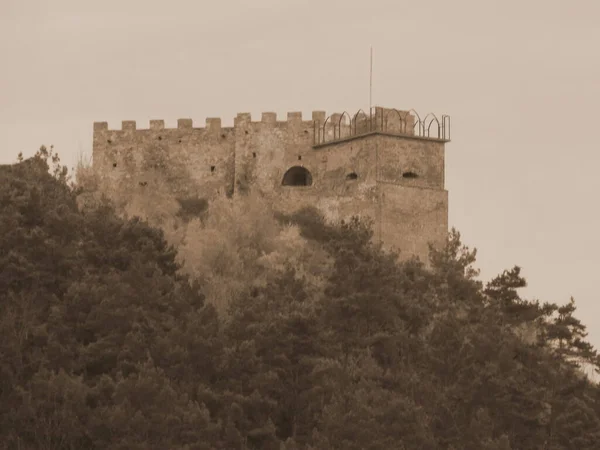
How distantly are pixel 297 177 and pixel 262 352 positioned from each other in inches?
619

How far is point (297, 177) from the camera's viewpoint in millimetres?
64438

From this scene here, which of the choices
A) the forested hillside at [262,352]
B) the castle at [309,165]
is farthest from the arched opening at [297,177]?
the forested hillside at [262,352]

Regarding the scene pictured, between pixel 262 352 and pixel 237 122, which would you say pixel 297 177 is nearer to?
pixel 237 122

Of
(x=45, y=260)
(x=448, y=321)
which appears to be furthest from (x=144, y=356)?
(x=448, y=321)

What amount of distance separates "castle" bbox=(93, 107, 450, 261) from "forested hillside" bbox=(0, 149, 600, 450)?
437 centimetres

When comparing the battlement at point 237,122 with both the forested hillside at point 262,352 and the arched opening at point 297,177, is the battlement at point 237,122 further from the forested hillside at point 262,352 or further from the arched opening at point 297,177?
the forested hillside at point 262,352

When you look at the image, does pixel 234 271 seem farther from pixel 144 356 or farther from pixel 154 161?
pixel 144 356

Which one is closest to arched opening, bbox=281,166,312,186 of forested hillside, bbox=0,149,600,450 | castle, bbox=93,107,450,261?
castle, bbox=93,107,450,261

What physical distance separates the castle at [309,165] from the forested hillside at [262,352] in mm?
4366

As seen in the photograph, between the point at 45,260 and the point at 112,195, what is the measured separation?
1357cm

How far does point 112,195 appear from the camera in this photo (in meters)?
63.8

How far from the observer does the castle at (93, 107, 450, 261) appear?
2392 inches


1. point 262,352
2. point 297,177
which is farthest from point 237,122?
point 262,352

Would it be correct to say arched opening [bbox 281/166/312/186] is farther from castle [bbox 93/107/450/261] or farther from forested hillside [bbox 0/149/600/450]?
forested hillside [bbox 0/149/600/450]
